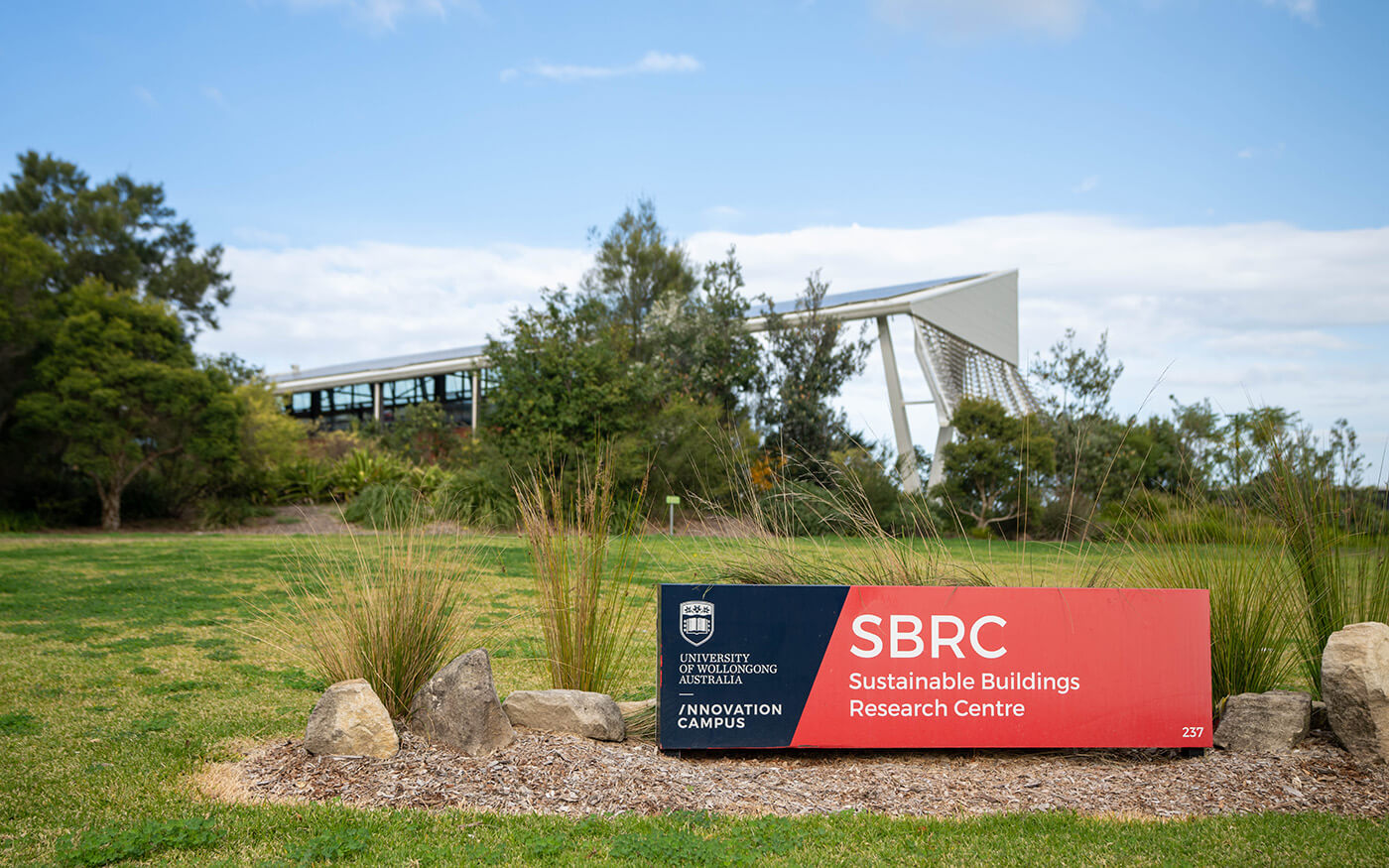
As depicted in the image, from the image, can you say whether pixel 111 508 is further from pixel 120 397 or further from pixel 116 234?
pixel 116 234

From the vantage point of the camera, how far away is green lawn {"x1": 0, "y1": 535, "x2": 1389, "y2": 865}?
3.13 meters

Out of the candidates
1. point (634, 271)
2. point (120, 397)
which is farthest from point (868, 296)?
point (120, 397)

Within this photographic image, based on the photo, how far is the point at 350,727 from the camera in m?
4.01

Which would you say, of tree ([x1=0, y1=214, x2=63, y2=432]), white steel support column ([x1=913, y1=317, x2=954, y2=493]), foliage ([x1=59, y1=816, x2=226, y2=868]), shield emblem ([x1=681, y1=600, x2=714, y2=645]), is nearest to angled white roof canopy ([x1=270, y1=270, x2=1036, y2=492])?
white steel support column ([x1=913, y1=317, x2=954, y2=493])

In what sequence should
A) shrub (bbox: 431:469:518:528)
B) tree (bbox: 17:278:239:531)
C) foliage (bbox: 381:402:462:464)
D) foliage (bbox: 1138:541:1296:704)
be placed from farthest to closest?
1. foliage (bbox: 381:402:462:464)
2. tree (bbox: 17:278:239:531)
3. shrub (bbox: 431:469:518:528)
4. foliage (bbox: 1138:541:1296:704)

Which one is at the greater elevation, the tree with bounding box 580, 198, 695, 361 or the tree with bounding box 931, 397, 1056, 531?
the tree with bounding box 580, 198, 695, 361

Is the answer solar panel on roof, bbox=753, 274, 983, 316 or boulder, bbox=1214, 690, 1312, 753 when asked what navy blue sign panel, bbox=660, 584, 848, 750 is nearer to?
boulder, bbox=1214, 690, 1312, 753

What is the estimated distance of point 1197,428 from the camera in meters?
22.5

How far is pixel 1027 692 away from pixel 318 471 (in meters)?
21.6

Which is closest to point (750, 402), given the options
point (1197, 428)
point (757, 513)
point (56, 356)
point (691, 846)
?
point (1197, 428)

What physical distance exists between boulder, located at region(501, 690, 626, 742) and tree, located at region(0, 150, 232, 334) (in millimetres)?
28757

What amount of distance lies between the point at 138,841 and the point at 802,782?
2.60m

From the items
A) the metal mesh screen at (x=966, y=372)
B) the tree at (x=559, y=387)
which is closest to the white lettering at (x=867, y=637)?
the tree at (x=559, y=387)

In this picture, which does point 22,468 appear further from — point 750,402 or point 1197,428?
point 1197,428
